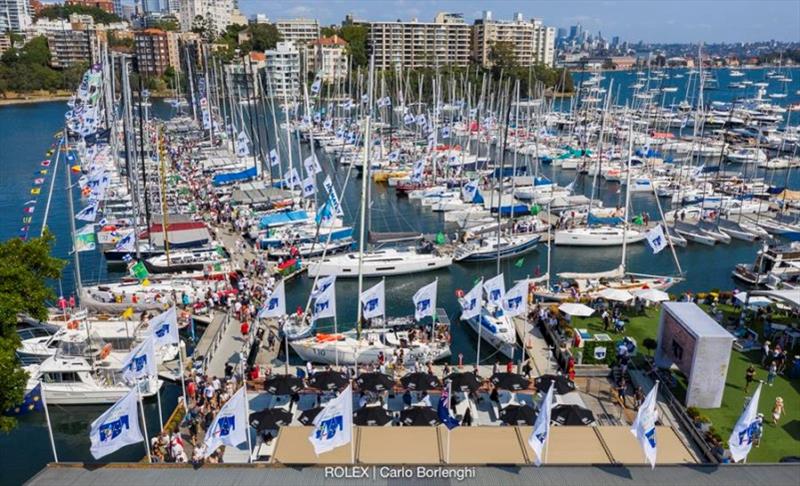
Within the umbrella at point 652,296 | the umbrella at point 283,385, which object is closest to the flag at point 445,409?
the umbrella at point 283,385

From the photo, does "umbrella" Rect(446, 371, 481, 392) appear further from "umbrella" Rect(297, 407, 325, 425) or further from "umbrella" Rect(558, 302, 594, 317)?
"umbrella" Rect(558, 302, 594, 317)

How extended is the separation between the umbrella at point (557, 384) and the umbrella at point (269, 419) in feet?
35.7

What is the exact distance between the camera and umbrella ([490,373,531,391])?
2788 cm

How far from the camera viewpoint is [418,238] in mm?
51719

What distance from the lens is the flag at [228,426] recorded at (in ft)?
68.9

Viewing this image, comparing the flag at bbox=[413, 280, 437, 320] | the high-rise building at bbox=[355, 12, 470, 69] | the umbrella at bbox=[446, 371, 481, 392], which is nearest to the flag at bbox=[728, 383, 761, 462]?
the umbrella at bbox=[446, 371, 481, 392]

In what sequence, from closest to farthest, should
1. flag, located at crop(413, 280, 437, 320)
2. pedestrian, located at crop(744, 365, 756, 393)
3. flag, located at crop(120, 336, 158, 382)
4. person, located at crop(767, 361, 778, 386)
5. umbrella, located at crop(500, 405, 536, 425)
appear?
flag, located at crop(120, 336, 158, 382), umbrella, located at crop(500, 405, 536, 425), pedestrian, located at crop(744, 365, 756, 393), person, located at crop(767, 361, 778, 386), flag, located at crop(413, 280, 437, 320)

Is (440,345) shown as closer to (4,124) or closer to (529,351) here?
(529,351)

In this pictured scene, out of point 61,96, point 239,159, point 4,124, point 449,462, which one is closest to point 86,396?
point 449,462

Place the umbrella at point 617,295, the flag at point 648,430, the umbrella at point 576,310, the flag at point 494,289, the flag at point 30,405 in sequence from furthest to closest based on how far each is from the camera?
the umbrella at point 617,295 → the umbrella at point 576,310 → the flag at point 494,289 → the flag at point 30,405 → the flag at point 648,430

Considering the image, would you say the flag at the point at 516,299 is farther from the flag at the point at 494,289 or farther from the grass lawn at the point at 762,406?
the grass lawn at the point at 762,406

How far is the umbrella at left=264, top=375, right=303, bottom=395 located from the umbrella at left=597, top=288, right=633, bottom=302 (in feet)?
66.4

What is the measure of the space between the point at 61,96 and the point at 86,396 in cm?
17802

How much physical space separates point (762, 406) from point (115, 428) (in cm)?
2663
